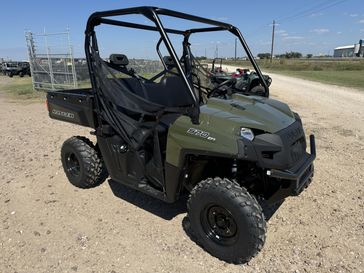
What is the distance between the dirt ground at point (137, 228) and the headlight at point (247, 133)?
1.08 metres

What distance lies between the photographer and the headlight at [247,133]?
270 centimetres

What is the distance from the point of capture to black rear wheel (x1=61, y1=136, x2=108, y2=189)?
4.17 meters

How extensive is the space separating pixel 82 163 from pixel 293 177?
255cm

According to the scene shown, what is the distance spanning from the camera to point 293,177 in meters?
2.72

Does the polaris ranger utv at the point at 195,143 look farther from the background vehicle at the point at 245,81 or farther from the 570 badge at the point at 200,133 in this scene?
the background vehicle at the point at 245,81

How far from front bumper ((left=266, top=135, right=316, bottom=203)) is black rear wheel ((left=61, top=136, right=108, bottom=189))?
85.5 inches

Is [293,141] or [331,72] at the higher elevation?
[293,141]

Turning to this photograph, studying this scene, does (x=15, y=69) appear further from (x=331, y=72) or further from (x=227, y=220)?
(x=227, y=220)

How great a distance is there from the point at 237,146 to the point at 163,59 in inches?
90.9

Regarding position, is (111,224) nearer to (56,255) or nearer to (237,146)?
(56,255)

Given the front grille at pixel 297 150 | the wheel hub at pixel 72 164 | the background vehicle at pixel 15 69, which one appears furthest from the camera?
the background vehicle at pixel 15 69

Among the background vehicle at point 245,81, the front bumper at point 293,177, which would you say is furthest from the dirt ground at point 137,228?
the background vehicle at point 245,81

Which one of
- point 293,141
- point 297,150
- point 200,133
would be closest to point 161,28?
point 200,133

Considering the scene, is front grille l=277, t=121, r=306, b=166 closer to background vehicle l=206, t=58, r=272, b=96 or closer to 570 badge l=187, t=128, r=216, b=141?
570 badge l=187, t=128, r=216, b=141
